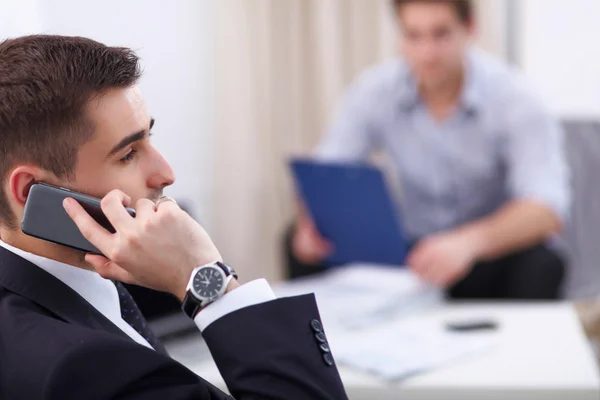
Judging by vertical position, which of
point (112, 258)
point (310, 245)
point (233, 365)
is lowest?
point (310, 245)

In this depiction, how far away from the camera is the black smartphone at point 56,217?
33.7 inches

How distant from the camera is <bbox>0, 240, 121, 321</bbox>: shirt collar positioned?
0.89 m

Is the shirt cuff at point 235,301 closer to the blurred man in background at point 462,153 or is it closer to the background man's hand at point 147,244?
the background man's hand at point 147,244

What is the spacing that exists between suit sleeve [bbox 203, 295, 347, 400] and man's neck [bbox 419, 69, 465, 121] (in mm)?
1824

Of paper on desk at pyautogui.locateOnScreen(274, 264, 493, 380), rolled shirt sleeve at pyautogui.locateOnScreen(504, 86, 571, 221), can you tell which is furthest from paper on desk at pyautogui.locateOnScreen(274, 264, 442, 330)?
rolled shirt sleeve at pyautogui.locateOnScreen(504, 86, 571, 221)

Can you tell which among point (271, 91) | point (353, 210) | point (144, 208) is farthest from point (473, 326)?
point (271, 91)

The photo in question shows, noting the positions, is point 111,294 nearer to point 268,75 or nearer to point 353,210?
point 353,210

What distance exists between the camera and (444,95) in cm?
260

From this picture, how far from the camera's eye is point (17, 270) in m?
0.86

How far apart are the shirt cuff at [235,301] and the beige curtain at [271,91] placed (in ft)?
7.37

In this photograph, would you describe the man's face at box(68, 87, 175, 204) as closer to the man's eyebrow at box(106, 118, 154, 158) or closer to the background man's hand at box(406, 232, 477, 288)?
the man's eyebrow at box(106, 118, 154, 158)

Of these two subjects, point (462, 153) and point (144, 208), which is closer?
point (144, 208)

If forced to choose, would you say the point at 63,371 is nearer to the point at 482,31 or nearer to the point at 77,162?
the point at 77,162

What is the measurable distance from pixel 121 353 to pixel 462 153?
1.96 metres
